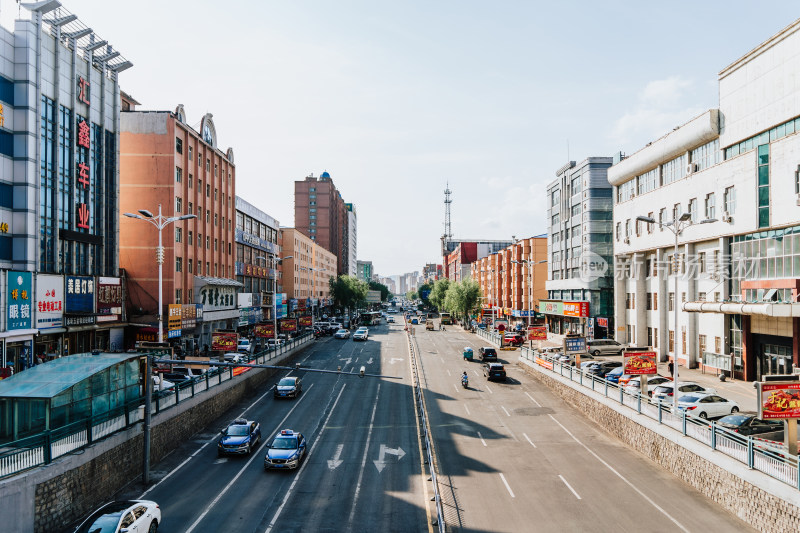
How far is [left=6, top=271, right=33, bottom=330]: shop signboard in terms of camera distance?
31.9m

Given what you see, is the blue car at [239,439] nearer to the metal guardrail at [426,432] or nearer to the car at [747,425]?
the metal guardrail at [426,432]

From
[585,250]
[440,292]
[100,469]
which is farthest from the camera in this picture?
[440,292]

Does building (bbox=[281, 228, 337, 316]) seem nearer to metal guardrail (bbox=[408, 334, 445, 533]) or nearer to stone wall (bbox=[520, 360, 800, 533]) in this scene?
metal guardrail (bbox=[408, 334, 445, 533])

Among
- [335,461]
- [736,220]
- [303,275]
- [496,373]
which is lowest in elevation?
[335,461]

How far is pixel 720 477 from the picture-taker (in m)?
20.2

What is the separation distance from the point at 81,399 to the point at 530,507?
725 inches

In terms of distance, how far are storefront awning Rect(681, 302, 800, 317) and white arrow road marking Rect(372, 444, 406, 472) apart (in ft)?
87.9

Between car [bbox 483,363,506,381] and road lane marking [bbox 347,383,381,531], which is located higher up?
car [bbox 483,363,506,381]

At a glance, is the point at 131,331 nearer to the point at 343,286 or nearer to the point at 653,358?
the point at 653,358

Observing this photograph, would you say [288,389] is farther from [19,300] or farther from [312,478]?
[19,300]

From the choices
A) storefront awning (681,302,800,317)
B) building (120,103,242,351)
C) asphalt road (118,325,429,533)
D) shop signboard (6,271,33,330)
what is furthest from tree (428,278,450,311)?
shop signboard (6,271,33,330)

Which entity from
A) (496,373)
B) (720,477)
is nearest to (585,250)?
(496,373)

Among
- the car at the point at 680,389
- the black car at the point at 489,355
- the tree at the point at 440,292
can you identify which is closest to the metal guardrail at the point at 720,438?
the car at the point at 680,389

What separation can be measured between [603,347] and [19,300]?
176ft
